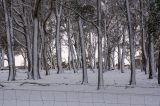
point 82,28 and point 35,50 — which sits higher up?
point 82,28

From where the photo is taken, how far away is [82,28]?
21.5m

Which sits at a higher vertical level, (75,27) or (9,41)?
(75,27)

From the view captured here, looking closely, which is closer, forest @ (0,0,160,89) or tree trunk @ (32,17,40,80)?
forest @ (0,0,160,89)

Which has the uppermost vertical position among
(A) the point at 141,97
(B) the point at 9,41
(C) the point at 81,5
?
(C) the point at 81,5

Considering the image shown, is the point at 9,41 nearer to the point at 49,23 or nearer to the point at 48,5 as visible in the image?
the point at 48,5

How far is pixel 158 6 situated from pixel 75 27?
99.4 feet

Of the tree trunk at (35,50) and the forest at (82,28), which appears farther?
the tree trunk at (35,50)

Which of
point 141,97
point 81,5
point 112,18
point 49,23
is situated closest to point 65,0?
point 81,5

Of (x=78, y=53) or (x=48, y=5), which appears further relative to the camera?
(x=78, y=53)

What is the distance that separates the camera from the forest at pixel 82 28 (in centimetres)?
1806

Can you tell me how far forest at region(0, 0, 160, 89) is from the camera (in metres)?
18.1

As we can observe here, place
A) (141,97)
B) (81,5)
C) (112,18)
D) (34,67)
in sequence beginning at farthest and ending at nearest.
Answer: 1. (112,18)
2. (34,67)
3. (81,5)
4. (141,97)

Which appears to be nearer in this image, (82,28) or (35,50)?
(82,28)

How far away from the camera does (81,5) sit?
21391 mm
